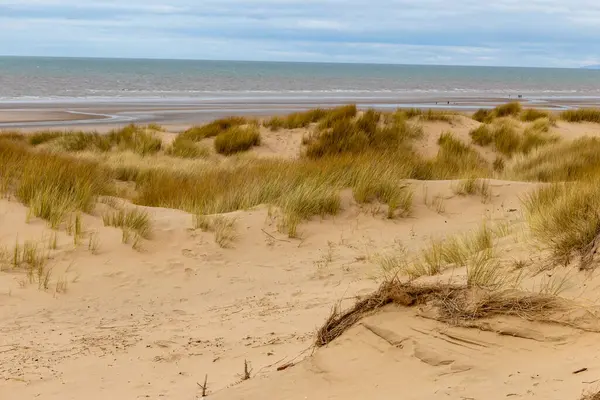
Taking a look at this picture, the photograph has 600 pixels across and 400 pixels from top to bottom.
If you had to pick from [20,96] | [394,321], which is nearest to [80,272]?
[394,321]

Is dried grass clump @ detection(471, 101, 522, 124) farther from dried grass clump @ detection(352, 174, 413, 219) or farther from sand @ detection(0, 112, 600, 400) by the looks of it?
dried grass clump @ detection(352, 174, 413, 219)

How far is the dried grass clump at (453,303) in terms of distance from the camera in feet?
14.6

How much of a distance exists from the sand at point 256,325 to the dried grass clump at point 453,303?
0.10m

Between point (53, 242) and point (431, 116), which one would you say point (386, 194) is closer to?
point (53, 242)

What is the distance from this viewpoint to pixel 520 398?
3.59 m

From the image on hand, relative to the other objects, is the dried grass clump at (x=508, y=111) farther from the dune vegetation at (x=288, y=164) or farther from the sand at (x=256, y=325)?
the sand at (x=256, y=325)

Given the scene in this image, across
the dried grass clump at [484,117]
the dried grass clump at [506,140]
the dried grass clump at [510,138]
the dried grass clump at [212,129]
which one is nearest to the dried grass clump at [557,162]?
the dried grass clump at [510,138]

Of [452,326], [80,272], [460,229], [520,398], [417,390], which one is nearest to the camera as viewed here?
[520,398]

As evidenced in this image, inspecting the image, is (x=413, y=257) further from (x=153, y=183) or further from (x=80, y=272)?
(x=153, y=183)

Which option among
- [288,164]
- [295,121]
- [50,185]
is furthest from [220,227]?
[295,121]

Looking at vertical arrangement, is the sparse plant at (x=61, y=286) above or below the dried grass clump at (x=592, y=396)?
below

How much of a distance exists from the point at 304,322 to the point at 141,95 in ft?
152

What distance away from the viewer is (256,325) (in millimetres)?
5957

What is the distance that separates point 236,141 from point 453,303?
13.2 meters
